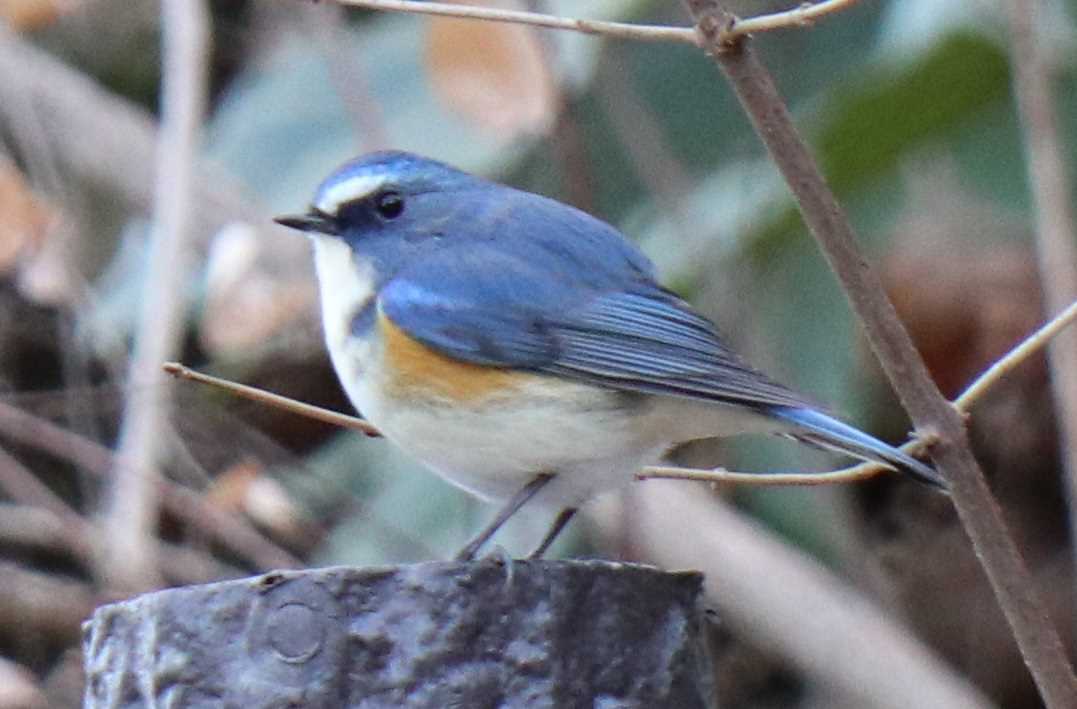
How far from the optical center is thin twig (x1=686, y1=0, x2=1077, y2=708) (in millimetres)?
1654

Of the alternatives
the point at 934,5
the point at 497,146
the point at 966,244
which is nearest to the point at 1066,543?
the point at 966,244

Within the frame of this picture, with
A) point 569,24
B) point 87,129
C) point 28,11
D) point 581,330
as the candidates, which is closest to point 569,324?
point 581,330

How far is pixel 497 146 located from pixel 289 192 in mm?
544

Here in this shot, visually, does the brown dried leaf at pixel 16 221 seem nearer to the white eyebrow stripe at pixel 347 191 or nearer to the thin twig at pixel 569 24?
the white eyebrow stripe at pixel 347 191

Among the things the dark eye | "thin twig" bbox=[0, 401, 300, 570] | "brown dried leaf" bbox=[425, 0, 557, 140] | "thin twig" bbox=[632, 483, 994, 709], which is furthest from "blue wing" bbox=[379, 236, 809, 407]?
"thin twig" bbox=[632, 483, 994, 709]

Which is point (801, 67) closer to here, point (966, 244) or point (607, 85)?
point (607, 85)

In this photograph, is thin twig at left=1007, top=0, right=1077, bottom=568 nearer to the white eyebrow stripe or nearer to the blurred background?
the blurred background

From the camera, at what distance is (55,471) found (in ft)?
17.0

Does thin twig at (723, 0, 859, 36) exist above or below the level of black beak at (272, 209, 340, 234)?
below

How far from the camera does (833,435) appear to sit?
2.42 m

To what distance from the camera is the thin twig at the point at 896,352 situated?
1.65 metres

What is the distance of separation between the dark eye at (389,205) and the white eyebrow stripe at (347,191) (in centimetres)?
2

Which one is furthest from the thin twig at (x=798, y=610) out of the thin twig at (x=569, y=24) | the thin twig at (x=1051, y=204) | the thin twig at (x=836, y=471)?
the thin twig at (x=569, y=24)

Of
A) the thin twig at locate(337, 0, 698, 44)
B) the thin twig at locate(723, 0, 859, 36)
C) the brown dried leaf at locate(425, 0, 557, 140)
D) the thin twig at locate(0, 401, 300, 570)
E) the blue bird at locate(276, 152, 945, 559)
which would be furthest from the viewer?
the thin twig at locate(0, 401, 300, 570)
